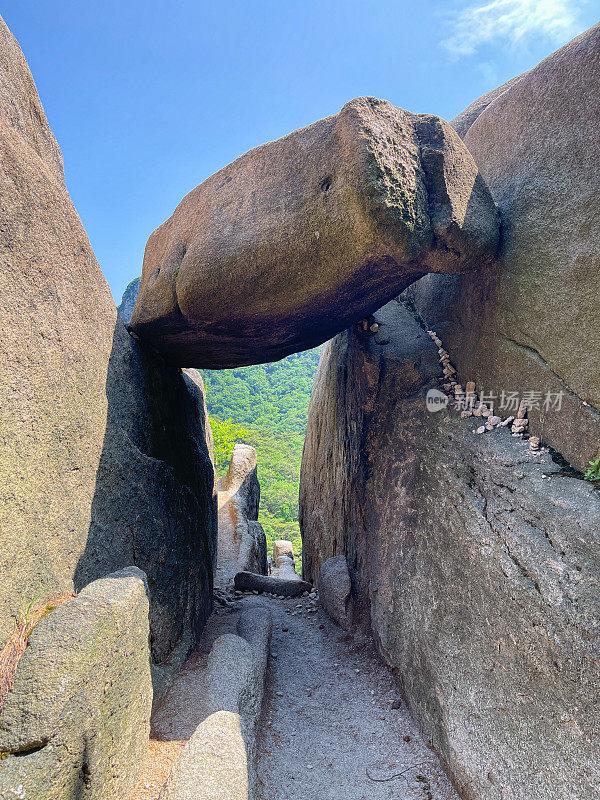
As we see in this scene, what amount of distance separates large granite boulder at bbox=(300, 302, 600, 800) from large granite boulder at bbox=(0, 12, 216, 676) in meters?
2.13

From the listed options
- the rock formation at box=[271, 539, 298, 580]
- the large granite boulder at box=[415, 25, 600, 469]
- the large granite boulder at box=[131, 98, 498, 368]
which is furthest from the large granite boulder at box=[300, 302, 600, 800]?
the rock formation at box=[271, 539, 298, 580]

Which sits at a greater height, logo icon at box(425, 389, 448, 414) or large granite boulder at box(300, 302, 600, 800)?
logo icon at box(425, 389, 448, 414)

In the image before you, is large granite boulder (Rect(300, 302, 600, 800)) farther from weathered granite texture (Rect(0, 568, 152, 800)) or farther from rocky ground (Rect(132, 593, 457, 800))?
weathered granite texture (Rect(0, 568, 152, 800))

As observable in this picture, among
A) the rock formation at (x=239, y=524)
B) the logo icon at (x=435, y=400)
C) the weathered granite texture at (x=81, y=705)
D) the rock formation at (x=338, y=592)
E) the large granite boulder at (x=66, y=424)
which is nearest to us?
the weathered granite texture at (x=81, y=705)

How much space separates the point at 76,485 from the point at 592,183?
4183 mm

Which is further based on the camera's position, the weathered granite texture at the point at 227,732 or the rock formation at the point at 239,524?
the rock formation at the point at 239,524

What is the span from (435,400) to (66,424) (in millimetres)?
3246

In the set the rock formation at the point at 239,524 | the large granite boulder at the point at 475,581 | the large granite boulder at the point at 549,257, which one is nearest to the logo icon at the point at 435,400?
the large granite boulder at the point at 475,581

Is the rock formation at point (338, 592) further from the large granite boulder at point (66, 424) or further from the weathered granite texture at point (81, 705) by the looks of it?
the weathered granite texture at point (81, 705)

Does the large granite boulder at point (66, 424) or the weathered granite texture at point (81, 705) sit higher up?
the large granite boulder at point (66, 424)

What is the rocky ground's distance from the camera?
3396mm

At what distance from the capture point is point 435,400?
4.84 m

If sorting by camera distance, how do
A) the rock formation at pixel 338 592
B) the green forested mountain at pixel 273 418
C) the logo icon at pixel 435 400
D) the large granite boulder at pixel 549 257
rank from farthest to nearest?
the green forested mountain at pixel 273 418
the rock formation at pixel 338 592
the logo icon at pixel 435 400
the large granite boulder at pixel 549 257

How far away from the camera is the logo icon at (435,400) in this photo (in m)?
4.74
